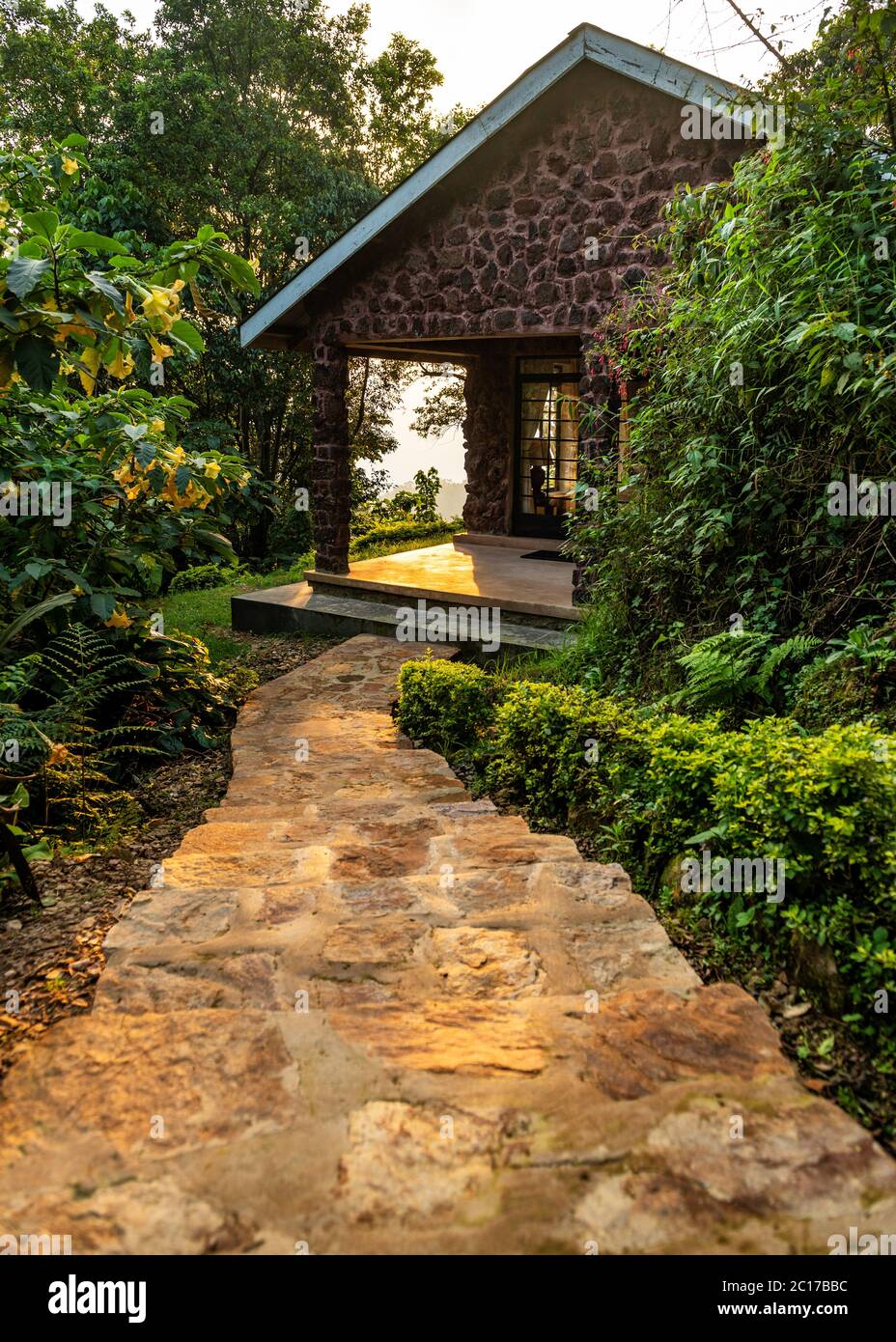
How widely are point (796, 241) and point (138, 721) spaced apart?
13.8ft

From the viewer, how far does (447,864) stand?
10.8 ft

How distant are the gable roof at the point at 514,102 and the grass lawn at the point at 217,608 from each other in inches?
112

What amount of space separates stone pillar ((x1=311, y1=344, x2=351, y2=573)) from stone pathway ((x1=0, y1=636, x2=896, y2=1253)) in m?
6.19

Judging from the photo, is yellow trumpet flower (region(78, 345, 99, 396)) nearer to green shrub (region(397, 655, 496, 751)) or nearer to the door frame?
green shrub (region(397, 655, 496, 751))

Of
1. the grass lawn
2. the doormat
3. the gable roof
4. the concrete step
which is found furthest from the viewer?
the doormat

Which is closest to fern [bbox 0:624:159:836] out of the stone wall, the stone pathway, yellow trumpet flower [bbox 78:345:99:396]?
the stone pathway

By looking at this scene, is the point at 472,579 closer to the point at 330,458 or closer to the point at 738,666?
the point at 330,458

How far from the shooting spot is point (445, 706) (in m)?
5.06

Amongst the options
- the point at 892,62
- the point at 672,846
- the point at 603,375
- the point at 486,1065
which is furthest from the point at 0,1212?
the point at 603,375

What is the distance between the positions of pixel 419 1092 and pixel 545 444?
413 inches

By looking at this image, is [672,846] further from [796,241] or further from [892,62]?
[892,62]

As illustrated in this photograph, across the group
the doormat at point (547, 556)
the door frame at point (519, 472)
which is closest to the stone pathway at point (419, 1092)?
the doormat at point (547, 556)

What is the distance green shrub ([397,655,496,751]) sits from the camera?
500 centimetres
